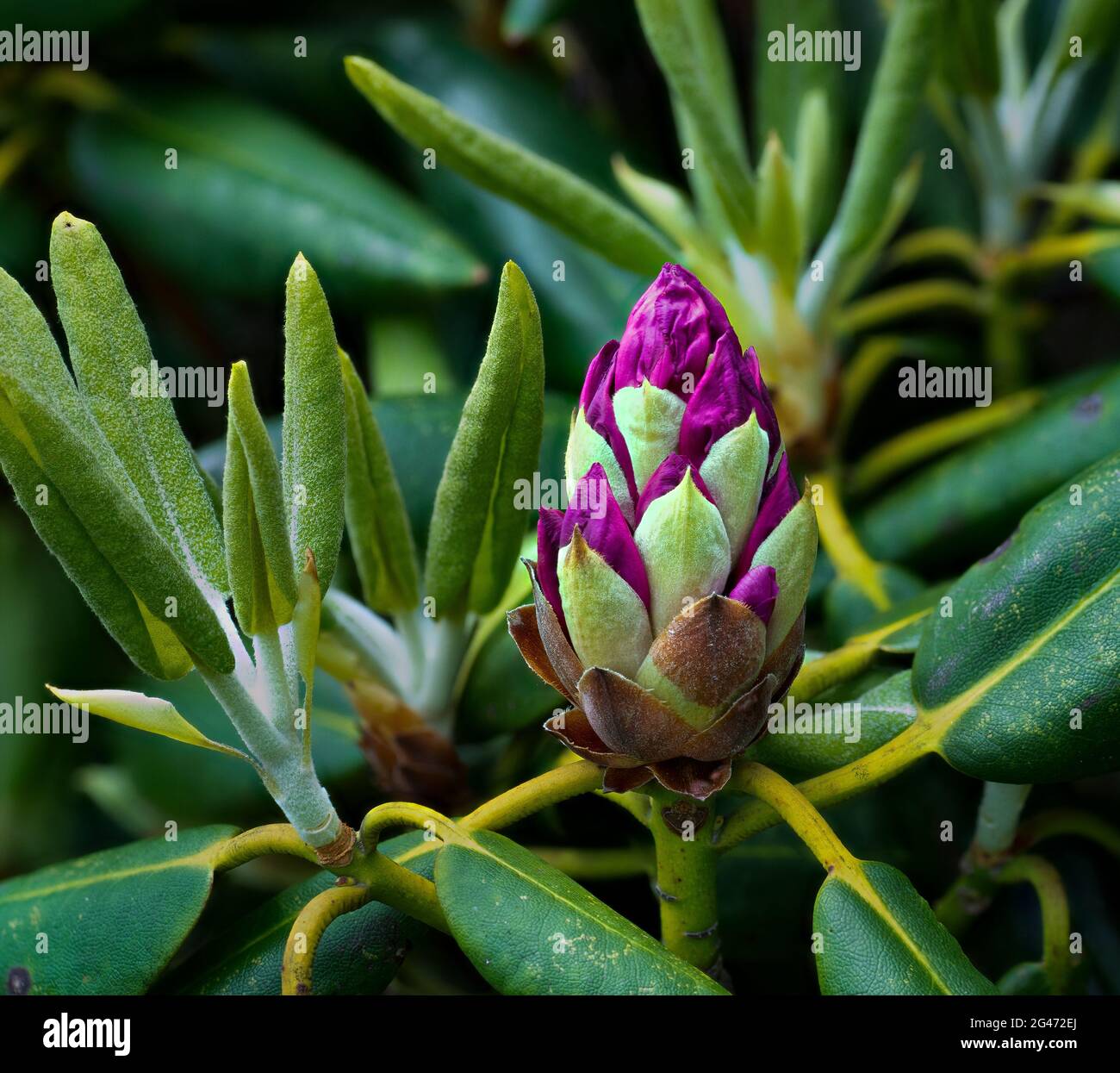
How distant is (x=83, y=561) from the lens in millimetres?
534

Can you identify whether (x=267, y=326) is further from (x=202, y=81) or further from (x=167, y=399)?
(x=167, y=399)

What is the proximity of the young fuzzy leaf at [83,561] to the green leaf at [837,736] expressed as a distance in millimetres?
313

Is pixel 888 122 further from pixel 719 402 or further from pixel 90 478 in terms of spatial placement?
pixel 90 478

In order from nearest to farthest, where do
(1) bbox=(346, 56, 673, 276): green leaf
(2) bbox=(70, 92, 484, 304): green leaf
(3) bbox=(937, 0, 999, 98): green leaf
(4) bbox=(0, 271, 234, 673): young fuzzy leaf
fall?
1. (4) bbox=(0, 271, 234, 673): young fuzzy leaf
2. (1) bbox=(346, 56, 673, 276): green leaf
3. (3) bbox=(937, 0, 999, 98): green leaf
4. (2) bbox=(70, 92, 484, 304): green leaf

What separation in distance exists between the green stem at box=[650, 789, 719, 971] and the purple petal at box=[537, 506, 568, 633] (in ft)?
0.38

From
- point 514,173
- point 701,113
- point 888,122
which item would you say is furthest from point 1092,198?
point 514,173

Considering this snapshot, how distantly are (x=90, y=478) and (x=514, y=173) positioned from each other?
44 cm

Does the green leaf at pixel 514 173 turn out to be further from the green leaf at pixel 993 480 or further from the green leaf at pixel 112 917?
the green leaf at pixel 112 917

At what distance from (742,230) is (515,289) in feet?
1.23

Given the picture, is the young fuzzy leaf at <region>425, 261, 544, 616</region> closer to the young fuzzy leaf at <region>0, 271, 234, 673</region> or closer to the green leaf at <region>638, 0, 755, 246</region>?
the young fuzzy leaf at <region>0, 271, 234, 673</region>

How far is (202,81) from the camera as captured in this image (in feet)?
4.13

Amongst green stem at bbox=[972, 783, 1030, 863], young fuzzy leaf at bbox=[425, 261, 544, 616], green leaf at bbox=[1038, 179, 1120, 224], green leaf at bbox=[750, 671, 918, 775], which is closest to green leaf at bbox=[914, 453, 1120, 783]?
green leaf at bbox=[750, 671, 918, 775]

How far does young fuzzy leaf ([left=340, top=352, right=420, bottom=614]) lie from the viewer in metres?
0.68
